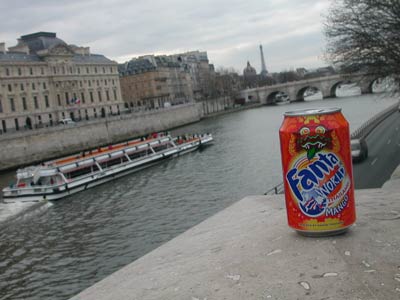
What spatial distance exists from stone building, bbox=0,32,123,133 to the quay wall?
23.1 ft

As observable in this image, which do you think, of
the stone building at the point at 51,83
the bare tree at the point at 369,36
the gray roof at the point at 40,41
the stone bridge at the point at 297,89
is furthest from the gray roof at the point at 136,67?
the bare tree at the point at 369,36

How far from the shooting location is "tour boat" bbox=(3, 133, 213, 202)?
1161 inches

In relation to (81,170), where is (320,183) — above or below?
above

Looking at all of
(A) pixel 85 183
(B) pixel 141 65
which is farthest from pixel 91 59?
(A) pixel 85 183

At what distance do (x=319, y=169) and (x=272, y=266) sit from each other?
1306 millimetres

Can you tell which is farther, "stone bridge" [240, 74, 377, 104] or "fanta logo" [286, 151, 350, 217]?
"stone bridge" [240, 74, 377, 104]

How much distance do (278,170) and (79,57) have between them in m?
61.2

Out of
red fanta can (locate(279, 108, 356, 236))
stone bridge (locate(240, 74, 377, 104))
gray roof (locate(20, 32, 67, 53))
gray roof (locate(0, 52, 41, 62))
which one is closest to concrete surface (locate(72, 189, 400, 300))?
red fanta can (locate(279, 108, 356, 236))

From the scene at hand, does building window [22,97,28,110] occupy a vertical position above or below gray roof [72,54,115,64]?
below

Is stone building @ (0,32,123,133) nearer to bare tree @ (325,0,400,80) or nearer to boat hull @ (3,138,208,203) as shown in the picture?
boat hull @ (3,138,208,203)

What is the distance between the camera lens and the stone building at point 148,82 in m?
119

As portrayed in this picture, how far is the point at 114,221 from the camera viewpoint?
885 inches

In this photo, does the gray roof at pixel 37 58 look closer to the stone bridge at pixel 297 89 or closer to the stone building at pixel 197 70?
the stone building at pixel 197 70

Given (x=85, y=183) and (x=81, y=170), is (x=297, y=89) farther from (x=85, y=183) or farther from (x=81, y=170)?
(x=85, y=183)
